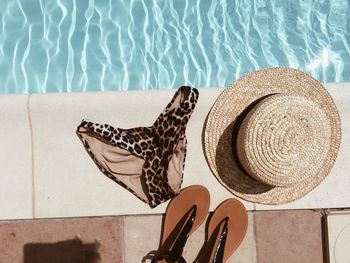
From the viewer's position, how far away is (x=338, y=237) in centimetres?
276

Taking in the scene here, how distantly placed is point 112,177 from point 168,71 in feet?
3.13

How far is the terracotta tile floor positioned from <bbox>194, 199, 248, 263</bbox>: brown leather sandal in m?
0.07

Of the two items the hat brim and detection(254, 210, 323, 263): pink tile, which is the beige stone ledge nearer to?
the hat brim

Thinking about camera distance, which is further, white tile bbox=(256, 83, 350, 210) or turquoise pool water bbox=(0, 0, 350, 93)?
turquoise pool water bbox=(0, 0, 350, 93)

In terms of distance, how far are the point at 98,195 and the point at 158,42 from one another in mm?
1226

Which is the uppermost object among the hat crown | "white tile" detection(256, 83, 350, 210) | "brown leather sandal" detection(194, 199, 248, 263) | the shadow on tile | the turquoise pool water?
the turquoise pool water

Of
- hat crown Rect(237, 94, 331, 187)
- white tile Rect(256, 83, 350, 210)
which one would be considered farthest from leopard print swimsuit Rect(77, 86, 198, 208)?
white tile Rect(256, 83, 350, 210)

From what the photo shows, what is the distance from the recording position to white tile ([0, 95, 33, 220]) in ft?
8.71

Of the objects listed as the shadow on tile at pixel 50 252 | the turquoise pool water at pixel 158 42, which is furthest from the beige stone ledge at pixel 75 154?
the turquoise pool water at pixel 158 42

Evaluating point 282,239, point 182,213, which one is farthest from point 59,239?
point 282,239

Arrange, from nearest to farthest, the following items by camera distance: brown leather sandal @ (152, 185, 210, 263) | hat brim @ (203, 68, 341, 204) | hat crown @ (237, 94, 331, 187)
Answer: hat crown @ (237, 94, 331, 187), hat brim @ (203, 68, 341, 204), brown leather sandal @ (152, 185, 210, 263)

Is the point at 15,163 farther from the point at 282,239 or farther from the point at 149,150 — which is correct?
the point at 282,239

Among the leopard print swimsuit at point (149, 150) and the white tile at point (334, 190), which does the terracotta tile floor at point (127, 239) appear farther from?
the leopard print swimsuit at point (149, 150)

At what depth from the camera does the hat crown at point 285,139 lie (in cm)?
222
